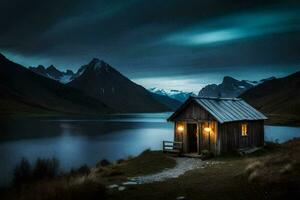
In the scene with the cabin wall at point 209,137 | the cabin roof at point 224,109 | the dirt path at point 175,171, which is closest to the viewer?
the dirt path at point 175,171

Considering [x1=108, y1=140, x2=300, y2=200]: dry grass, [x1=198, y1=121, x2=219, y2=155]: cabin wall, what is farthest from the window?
[x1=108, y1=140, x2=300, y2=200]: dry grass

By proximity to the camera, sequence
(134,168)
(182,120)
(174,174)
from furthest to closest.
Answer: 1. (182,120)
2. (134,168)
3. (174,174)

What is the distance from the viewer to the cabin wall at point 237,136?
29.9m

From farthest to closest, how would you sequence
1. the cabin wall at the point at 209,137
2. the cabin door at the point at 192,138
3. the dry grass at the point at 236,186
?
the cabin door at the point at 192,138, the cabin wall at the point at 209,137, the dry grass at the point at 236,186

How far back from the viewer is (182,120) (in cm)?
3222

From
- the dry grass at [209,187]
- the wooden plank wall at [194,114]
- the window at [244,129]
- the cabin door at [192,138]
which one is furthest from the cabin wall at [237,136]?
the dry grass at [209,187]

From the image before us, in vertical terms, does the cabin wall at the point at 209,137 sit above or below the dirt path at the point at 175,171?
above

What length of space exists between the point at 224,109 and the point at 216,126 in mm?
2957

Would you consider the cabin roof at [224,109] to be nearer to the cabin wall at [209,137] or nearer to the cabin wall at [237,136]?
the cabin wall at [237,136]

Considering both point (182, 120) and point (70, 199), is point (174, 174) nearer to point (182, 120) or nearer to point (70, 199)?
point (70, 199)

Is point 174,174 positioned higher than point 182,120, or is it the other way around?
point 182,120

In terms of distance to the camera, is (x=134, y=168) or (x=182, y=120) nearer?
(x=134, y=168)

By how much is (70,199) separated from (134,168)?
12.1 m

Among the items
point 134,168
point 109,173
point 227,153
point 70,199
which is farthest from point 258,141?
point 70,199
